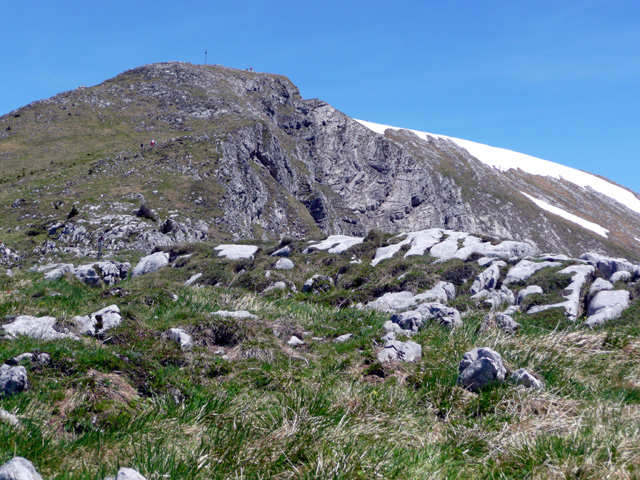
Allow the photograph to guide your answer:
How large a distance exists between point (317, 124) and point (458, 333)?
103615 mm

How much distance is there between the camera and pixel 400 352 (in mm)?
7711

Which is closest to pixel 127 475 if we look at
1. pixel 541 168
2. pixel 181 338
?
pixel 181 338

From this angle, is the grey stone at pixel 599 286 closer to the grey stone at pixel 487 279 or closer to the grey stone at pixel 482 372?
the grey stone at pixel 487 279

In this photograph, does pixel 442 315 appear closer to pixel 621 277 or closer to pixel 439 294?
pixel 439 294

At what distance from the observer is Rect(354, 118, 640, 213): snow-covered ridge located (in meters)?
169

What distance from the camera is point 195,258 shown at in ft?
77.0

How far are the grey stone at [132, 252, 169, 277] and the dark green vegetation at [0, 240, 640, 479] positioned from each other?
1362 cm

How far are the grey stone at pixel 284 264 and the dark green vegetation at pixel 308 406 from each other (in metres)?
9.97

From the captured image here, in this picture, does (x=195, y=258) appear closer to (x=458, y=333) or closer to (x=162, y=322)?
(x=162, y=322)

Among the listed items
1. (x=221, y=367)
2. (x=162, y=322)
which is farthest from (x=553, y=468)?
(x=162, y=322)

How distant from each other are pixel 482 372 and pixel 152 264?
20789 mm

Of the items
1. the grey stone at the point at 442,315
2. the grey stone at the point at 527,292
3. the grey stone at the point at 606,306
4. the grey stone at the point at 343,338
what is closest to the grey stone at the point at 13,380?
the grey stone at the point at 343,338

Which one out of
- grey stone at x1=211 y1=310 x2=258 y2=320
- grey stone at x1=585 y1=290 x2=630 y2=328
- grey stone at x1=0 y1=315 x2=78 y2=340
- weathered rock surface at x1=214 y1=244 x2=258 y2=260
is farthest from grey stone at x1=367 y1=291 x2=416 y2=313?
weathered rock surface at x1=214 y1=244 x2=258 y2=260

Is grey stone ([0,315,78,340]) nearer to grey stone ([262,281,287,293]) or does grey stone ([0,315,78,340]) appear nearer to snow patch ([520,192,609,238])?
grey stone ([262,281,287,293])
